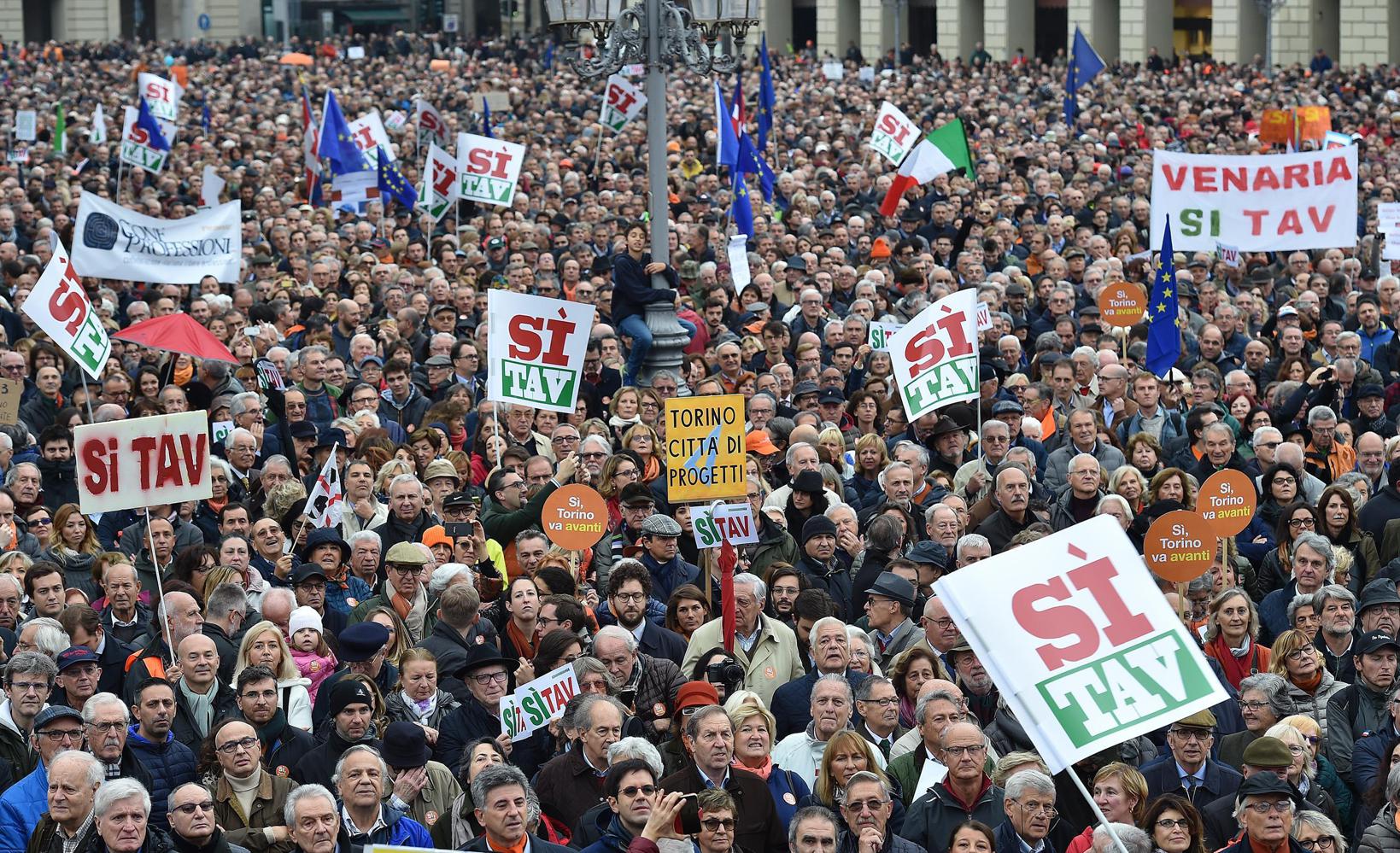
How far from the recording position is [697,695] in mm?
7941

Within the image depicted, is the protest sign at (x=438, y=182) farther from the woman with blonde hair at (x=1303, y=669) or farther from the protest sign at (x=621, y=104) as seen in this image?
the woman with blonde hair at (x=1303, y=669)

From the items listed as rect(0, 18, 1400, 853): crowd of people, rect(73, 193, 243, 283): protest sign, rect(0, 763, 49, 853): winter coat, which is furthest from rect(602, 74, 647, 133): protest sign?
rect(0, 763, 49, 853): winter coat

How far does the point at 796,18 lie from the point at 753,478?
198ft

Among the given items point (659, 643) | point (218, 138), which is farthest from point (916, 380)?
point (218, 138)

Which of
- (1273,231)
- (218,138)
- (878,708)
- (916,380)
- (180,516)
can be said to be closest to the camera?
(878,708)

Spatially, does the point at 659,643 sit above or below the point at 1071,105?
below

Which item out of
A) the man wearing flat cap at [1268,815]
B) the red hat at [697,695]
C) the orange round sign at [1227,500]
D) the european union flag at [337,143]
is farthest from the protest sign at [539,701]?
the european union flag at [337,143]

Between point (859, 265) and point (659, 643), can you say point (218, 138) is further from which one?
point (659, 643)

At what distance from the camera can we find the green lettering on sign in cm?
608

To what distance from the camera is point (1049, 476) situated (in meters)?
12.4

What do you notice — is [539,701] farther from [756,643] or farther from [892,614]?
[892,614]

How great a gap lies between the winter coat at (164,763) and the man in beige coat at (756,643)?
2.22 m

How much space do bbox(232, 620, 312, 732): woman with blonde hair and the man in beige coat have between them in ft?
5.29

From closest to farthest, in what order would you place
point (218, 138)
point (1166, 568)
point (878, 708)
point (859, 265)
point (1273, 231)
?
1. point (878, 708)
2. point (1166, 568)
3. point (1273, 231)
4. point (859, 265)
5. point (218, 138)
